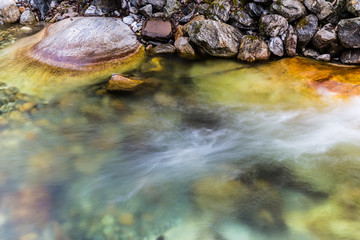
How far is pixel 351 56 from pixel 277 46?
1694mm

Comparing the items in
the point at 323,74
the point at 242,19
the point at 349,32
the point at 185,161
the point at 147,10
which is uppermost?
the point at 147,10

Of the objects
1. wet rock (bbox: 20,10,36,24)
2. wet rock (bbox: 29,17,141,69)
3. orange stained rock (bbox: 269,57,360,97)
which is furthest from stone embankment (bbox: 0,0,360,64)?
wet rock (bbox: 20,10,36,24)

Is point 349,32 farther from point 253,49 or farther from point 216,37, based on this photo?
point 216,37

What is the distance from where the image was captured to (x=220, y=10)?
24.7 ft

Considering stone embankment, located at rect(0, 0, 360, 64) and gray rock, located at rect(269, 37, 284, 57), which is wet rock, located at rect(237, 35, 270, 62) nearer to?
stone embankment, located at rect(0, 0, 360, 64)

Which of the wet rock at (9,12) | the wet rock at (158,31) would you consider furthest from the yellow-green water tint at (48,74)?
the wet rock at (9,12)

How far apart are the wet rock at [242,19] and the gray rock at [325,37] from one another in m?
1.69

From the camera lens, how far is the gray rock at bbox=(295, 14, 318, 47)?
661 centimetres

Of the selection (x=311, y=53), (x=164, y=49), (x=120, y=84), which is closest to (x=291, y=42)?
(x=311, y=53)

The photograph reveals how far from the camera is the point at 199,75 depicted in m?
6.95

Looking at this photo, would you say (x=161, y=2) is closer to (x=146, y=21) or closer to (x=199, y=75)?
(x=146, y=21)

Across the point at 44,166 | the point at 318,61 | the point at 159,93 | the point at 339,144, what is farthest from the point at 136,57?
the point at 339,144

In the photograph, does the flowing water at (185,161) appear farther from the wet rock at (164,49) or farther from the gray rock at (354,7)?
the gray rock at (354,7)

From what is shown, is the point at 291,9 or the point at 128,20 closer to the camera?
the point at 291,9
